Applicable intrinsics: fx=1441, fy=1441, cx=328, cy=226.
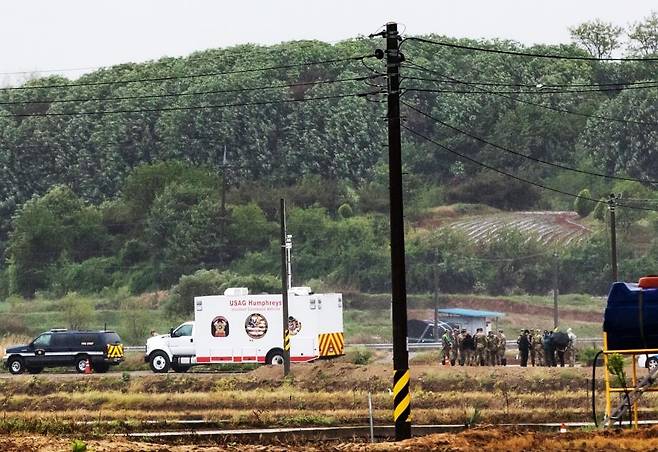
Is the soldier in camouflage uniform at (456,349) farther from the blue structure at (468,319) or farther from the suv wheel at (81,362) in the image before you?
the blue structure at (468,319)

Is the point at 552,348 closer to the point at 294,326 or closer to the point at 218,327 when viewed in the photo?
the point at 294,326

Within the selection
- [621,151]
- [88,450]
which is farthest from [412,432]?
[621,151]

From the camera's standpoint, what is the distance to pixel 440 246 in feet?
367

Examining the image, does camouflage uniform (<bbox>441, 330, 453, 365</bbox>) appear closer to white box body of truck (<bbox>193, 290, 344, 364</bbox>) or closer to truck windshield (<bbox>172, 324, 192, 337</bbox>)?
white box body of truck (<bbox>193, 290, 344, 364</bbox>)

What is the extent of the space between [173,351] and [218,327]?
3.23 m

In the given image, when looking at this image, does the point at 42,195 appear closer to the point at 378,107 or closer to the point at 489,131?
the point at 378,107

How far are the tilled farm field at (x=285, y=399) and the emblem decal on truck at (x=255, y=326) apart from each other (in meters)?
2.78

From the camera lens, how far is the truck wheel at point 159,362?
2398 inches

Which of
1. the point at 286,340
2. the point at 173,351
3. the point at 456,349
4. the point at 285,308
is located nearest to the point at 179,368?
the point at 173,351

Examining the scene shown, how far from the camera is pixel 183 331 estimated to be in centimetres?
6075

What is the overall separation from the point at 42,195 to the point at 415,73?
36.5 metres

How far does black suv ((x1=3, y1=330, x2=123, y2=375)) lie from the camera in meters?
61.2

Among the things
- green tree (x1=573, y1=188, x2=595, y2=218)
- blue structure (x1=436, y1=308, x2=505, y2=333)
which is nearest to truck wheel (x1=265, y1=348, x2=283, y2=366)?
blue structure (x1=436, y1=308, x2=505, y2=333)

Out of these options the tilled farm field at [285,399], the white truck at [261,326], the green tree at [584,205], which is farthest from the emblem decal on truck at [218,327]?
the green tree at [584,205]
